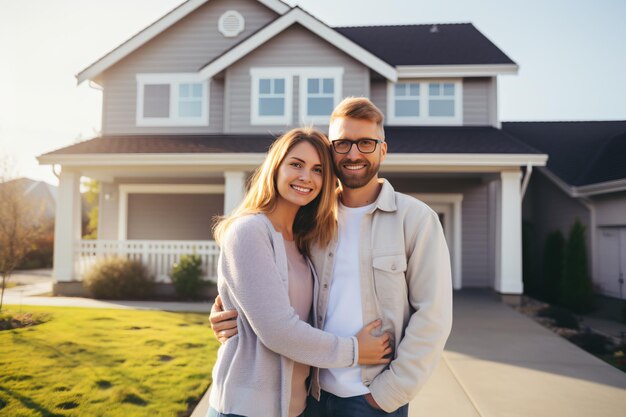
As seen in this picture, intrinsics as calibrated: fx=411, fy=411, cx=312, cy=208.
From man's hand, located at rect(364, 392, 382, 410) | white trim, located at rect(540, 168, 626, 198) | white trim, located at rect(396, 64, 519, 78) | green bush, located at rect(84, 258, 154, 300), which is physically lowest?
green bush, located at rect(84, 258, 154, 300)

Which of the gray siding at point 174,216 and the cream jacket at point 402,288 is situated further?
the gray siding at point 174,216

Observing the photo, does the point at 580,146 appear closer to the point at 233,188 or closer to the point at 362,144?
the point at 233,188

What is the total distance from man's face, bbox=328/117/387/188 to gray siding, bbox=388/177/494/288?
10.00 meters

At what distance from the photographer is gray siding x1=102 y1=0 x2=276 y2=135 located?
11844 millimetres

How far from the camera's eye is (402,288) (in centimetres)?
186

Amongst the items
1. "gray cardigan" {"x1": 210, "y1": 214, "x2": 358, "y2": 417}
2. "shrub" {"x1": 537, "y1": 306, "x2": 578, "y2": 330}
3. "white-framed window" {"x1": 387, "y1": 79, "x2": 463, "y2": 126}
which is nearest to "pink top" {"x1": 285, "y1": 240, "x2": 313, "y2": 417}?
"gray cardigan" {"x1": 210, "y1": 214, "x2": 358, "y2": 417}

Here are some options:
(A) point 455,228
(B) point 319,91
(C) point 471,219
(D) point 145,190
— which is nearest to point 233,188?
(B) point 319,91

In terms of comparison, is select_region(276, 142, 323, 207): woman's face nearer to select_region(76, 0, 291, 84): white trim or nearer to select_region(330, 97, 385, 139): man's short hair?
select_region(330, 97, 385, 139): man's short hair

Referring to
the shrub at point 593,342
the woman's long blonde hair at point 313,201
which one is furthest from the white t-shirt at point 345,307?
the shrub at point 593,342

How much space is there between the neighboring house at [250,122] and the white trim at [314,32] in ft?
0.09

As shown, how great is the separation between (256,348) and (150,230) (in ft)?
38.4

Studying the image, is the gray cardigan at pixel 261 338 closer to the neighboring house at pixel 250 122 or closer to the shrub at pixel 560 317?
the shrub at pixel 560 317

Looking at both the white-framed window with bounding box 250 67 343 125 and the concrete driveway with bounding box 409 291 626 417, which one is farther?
the white-framed window with bounding box 250 67 343 125

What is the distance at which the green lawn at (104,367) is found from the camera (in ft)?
11.7
